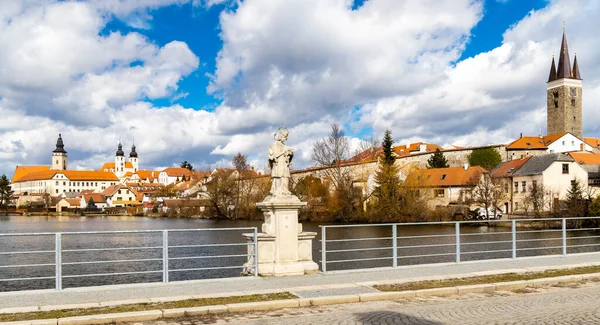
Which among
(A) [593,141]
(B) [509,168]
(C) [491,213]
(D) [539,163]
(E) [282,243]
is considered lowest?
(C) [491,213]

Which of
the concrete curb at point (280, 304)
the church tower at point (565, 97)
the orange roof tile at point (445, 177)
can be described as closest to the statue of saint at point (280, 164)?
the concrete curb at point (280, 304)

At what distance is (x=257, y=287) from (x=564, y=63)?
132 m

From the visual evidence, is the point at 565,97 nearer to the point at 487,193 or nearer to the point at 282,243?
the point at 487,193

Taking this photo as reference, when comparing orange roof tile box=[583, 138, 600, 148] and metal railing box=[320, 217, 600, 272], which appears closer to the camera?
metal railing box=[320, 217, 600, 272]

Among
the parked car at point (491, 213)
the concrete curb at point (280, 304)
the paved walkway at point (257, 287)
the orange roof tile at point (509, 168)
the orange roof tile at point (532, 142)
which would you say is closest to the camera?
the concrete curb at point (280, 304)

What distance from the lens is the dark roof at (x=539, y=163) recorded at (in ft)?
215

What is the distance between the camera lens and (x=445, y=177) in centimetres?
7894

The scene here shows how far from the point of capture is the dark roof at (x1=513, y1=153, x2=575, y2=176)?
6544 centimetres

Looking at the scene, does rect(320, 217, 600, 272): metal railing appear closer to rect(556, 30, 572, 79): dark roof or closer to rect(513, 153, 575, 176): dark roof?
rect(513, 153, 575, 176): dark roof

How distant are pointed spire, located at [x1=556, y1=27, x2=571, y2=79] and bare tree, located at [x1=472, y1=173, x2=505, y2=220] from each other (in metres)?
66.0

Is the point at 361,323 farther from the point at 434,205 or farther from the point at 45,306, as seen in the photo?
the point at 434,205

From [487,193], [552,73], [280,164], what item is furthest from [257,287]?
[552,73]

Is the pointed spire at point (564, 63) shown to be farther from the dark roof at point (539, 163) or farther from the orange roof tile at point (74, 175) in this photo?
the orange roof tile at point (74, 175)

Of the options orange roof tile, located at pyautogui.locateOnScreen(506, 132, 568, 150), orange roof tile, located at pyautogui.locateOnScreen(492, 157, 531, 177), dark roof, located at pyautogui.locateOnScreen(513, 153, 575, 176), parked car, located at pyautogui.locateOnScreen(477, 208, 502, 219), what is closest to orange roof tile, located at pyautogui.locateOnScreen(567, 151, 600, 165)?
orange roof tile, located at pyautogui.locateOnScreen(506, 132, 568, 150)
